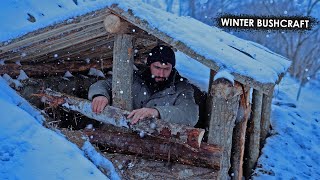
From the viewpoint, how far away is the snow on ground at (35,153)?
11.1 feet

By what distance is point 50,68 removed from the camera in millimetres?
6367

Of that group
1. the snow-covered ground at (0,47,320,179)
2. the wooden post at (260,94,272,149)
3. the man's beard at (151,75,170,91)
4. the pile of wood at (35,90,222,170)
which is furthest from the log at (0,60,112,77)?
the wooden post at (260,94,272,149)

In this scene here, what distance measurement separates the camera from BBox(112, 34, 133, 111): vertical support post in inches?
184

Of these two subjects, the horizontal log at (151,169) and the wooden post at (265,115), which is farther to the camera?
the wooden post at (265,115)

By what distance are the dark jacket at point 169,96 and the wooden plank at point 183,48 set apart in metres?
0.81

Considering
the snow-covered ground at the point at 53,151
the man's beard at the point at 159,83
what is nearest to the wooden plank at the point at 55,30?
the snow-covered ground at the point at 53,151

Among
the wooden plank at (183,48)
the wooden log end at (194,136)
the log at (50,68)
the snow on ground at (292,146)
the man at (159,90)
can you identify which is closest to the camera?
the wooden plank at (183,48)

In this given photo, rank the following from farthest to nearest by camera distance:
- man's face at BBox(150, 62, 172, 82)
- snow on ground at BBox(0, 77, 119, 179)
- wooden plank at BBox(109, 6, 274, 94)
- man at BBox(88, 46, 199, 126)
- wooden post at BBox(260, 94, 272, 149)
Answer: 1. wooden post at BBox(260, 94, 272, 149)
2. man's face at BBox(150, 62, 172, 82)
3. man at BBox(88, 46, 199, 126)
4. wooden plank at BBox(109, 6, 274, 94)
5. snow on ground at BBox(0, 77, 119, 179)

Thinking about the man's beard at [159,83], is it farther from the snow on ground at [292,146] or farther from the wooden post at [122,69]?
the snow on ground at [292,146]

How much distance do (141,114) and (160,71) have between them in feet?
3.90

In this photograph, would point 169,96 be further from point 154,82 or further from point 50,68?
point 50,68

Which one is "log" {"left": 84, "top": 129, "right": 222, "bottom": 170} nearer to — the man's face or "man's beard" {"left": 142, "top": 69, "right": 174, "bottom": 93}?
"man's beard" {"left": 142, "top": 69, "right": 174, "bottom": 93}

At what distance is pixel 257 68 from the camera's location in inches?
169

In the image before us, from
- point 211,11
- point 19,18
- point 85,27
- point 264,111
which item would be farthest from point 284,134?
point 211,11
